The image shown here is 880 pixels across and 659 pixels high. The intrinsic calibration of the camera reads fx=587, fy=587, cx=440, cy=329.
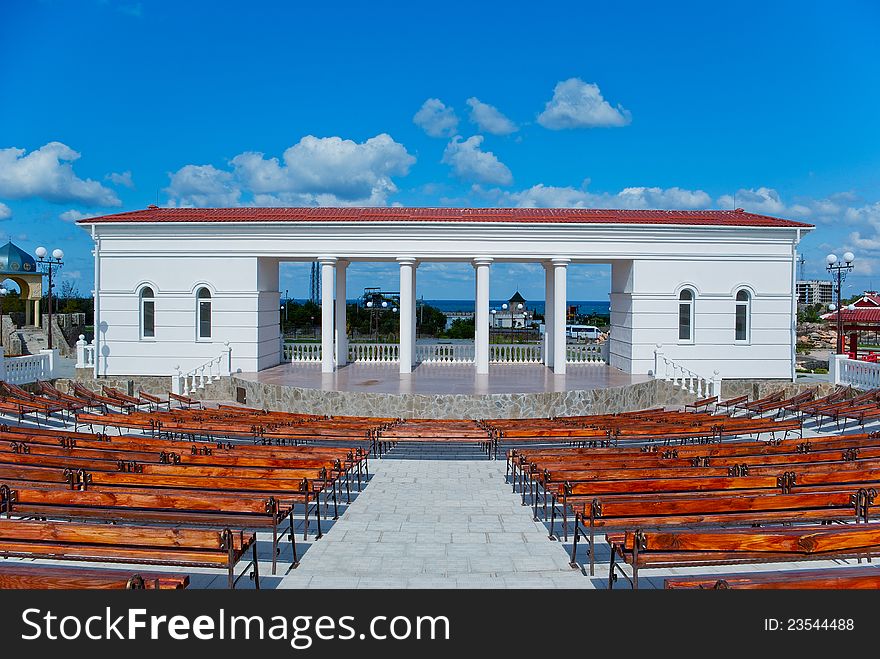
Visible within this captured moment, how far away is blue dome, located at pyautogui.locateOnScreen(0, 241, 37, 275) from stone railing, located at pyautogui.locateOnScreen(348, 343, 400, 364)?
25315 mm

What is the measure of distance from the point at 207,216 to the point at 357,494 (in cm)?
1619

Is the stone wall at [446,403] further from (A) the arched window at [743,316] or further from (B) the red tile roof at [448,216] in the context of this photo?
(B) the red tile roof at [448,216]

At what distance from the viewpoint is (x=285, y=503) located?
20.8 ft

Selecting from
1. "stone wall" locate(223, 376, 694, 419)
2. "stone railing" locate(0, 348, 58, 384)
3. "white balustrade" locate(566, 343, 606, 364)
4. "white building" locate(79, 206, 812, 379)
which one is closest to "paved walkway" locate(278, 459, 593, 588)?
"stone wall" locate(223, 376, 694, 419)

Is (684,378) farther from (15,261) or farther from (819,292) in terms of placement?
(819,292)

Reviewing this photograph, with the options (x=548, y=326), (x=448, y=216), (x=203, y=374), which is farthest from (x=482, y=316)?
(x=203, y=374)

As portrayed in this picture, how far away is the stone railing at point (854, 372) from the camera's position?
60.0ft

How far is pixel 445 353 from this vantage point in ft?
83.7

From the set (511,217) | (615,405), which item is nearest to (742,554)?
(615,405)

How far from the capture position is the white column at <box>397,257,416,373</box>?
68.1ft

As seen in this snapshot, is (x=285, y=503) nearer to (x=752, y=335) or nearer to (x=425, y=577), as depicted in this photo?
(x=425, y=577)

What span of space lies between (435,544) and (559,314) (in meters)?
15.3

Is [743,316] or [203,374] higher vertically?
[743,316]
